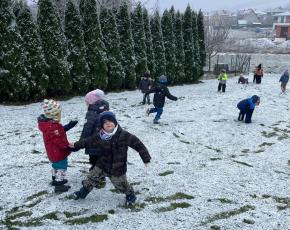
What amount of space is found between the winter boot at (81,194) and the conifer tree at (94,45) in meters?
13.5

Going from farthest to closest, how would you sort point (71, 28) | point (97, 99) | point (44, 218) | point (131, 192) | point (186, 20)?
point (186, 20) → point (71, 28) → point (97, 99) → point (131, 192) → point (44, 218)

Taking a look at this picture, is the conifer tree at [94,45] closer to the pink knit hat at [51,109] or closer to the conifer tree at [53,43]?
the conifer tree at [53,43]

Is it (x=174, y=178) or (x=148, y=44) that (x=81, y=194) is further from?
(x=148, y=44)

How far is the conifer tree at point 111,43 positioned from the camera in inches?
782

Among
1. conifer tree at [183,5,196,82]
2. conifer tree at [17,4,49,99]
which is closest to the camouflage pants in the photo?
conifer tree at [17,4,49,99]

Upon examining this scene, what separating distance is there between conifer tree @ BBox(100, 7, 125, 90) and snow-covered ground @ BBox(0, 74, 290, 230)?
6.95m

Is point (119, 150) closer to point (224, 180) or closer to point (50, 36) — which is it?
point (224, 180)

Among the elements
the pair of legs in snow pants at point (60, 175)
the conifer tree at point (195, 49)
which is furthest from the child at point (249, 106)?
the conifer tree at point (195, 49)

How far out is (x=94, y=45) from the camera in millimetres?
18828

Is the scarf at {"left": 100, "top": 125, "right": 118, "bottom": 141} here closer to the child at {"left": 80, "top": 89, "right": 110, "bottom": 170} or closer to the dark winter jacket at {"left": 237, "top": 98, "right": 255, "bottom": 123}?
the child at {"left": 80, "top": 89, "right": 110, "bottom": 170}

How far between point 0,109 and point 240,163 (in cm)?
1025

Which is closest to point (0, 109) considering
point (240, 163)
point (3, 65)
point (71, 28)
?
point (3, 65)

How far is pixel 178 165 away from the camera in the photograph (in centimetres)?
806

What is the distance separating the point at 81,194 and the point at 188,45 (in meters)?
21.6
